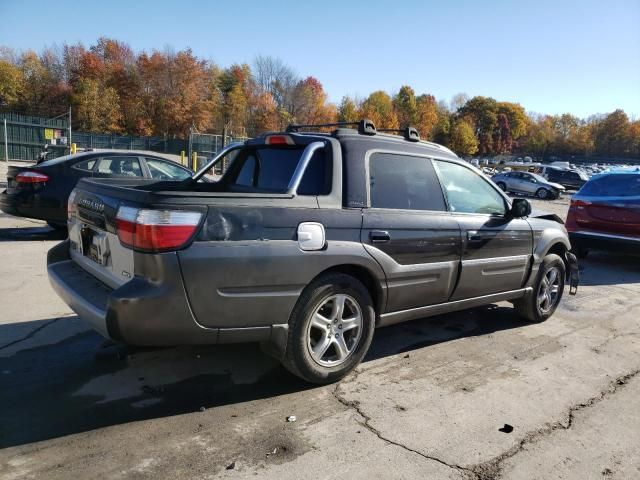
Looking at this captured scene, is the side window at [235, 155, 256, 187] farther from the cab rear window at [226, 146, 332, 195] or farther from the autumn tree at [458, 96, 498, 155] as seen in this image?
the autumn tree at [458, 96, 498, 155]

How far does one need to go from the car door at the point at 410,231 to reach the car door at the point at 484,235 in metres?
0.14

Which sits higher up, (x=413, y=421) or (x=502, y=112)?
(x=502, y=112)

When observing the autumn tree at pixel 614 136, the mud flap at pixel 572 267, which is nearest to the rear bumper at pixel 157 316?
the mud flap at pixel 572 267

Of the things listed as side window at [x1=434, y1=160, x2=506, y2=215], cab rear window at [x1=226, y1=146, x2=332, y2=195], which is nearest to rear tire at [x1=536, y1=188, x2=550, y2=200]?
side window at [x1=434, y1=160, x2=506, y2=215]

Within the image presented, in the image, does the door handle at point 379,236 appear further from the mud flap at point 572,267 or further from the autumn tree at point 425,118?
the autumn tree at point 425,118

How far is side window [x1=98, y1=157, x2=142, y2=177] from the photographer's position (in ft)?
28.3

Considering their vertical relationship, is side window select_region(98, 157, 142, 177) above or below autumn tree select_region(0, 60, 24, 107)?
below

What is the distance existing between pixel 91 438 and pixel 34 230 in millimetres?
7471

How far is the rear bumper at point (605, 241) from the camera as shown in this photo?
27.6 ft

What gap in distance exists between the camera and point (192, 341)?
120 inches

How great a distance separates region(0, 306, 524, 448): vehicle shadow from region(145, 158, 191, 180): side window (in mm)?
4797

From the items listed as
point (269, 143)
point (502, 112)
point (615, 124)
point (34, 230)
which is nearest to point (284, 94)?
point (502, 112)

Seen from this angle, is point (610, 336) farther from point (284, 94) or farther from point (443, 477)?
point (284, 94)

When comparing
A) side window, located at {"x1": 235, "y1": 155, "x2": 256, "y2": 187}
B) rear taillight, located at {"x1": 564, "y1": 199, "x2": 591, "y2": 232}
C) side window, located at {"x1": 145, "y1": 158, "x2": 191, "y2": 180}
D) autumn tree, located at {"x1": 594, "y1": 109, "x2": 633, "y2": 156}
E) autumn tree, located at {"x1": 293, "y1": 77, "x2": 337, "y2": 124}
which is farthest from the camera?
autumn tree, located at {"x1": 594, "y1": 109, "x2": 633, "y2": 156}
